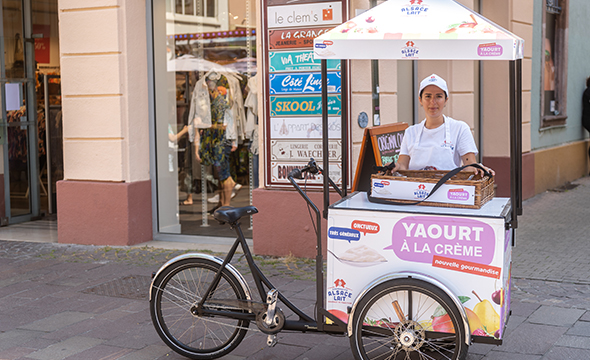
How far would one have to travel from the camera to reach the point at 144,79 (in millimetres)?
8414

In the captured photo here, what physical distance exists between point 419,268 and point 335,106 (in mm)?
3420

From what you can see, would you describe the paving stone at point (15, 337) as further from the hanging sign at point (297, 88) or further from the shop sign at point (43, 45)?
the shop sign at point (43, 45)

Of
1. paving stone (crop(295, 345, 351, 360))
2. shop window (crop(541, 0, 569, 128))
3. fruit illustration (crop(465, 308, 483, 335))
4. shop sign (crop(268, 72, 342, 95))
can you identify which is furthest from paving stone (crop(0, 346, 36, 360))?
shop window (crop(541, 0, 569, 128))

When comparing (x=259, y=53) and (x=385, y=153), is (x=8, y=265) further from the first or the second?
(x=385, y=153)

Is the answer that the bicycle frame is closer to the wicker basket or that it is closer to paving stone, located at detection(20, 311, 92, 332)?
the wicker basket

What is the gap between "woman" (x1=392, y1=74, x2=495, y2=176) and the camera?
4867 mm

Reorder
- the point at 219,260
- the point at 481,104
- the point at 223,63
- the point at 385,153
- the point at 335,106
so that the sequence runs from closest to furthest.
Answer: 1. the point at 219,260
2. the point at 385,153
3. the point at 335,106
4. the point at 223,63
5. the point at 481,104

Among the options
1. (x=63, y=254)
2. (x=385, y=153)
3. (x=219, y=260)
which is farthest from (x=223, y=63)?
(x=219, y=260)

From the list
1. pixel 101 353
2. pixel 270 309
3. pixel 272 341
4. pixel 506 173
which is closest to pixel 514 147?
pixel 270 309

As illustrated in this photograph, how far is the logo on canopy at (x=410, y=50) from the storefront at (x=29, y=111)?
749 centimetres

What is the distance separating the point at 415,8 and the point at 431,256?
54.7 inches

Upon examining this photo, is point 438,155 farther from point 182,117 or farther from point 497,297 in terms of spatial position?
point 182,117

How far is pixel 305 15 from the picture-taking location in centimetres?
721

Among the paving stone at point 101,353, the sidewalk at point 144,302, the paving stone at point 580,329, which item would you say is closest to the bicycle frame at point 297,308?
the sidewalk at point 144,302
